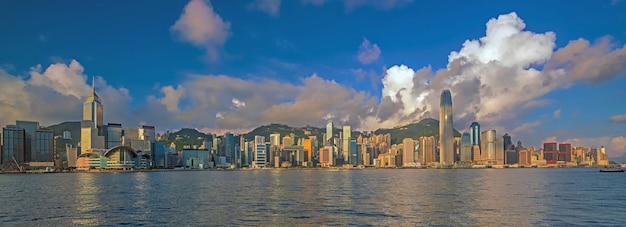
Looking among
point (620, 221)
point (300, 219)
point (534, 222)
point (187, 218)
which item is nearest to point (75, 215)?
point (187, 218)

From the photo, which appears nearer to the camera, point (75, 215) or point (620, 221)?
point (620, 221)

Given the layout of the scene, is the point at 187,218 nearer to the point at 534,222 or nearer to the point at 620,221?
the point at 534,222

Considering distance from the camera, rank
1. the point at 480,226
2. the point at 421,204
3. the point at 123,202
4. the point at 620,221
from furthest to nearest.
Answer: the point at 123,202 → the point at 421,204 → the point at 620,221 → the point at 480,226

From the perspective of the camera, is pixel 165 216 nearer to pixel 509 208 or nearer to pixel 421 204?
pixel 421 204

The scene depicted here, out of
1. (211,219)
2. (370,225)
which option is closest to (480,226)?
(370,225)

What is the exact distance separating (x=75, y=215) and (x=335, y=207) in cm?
3449

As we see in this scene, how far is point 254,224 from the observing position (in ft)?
181

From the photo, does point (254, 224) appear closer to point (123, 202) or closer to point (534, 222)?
point (534, 222)

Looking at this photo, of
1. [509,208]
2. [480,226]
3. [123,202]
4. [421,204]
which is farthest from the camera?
[123,202]

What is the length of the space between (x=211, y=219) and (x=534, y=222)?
37.0 m

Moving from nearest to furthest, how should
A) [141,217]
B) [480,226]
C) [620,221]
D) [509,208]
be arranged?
[480,226], [620,221], [141,217], [509,208]

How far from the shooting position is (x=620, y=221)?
57.4m

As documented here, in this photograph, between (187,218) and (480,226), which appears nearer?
(480,226)

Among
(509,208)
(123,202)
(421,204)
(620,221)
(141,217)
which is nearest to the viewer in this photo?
(620,221)
